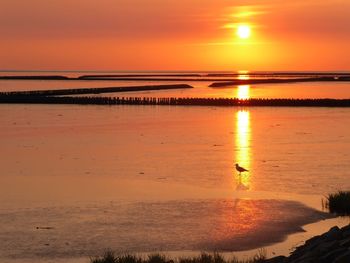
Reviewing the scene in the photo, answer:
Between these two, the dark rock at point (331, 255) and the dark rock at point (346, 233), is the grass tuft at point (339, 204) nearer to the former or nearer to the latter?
the dark rock at point (346, 233)

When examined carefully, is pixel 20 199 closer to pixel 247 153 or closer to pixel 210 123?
pixel 247 153

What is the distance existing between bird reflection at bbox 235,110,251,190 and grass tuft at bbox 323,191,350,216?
3.80 metres

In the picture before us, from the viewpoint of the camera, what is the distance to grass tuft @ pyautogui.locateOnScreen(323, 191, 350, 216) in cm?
1820

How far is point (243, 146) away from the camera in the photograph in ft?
112

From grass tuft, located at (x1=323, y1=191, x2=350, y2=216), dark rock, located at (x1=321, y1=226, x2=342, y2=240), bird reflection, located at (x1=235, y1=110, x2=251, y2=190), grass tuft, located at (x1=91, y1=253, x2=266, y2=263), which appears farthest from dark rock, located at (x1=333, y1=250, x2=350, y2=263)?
bird reflection, located at (x1=235, y1=110, x2=251, y2=190)

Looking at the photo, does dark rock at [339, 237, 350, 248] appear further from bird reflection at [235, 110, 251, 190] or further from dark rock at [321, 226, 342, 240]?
bird reflection at [235, 110, 251, 190]

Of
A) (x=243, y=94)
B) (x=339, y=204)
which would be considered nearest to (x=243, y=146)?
(x=339, y=204)

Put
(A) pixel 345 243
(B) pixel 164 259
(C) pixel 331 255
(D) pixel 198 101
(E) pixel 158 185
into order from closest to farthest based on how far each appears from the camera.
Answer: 1. (C) pixel 331 255
2. (A) pixel 345 243
3. (B) pixel 164 259
4. (E) pixel 158 185
5. (D) pixel 198 101

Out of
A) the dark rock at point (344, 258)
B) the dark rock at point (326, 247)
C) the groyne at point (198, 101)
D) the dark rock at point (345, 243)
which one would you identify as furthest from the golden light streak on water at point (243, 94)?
the dark rock at point (344, 258)

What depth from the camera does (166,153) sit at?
30.9m

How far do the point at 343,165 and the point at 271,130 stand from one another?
55.5 feet

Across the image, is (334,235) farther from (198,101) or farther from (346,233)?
(198,101)

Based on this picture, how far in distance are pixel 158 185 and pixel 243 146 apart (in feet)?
41.5

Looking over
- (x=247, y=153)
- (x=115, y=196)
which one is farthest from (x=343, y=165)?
(x=115, y=196)
